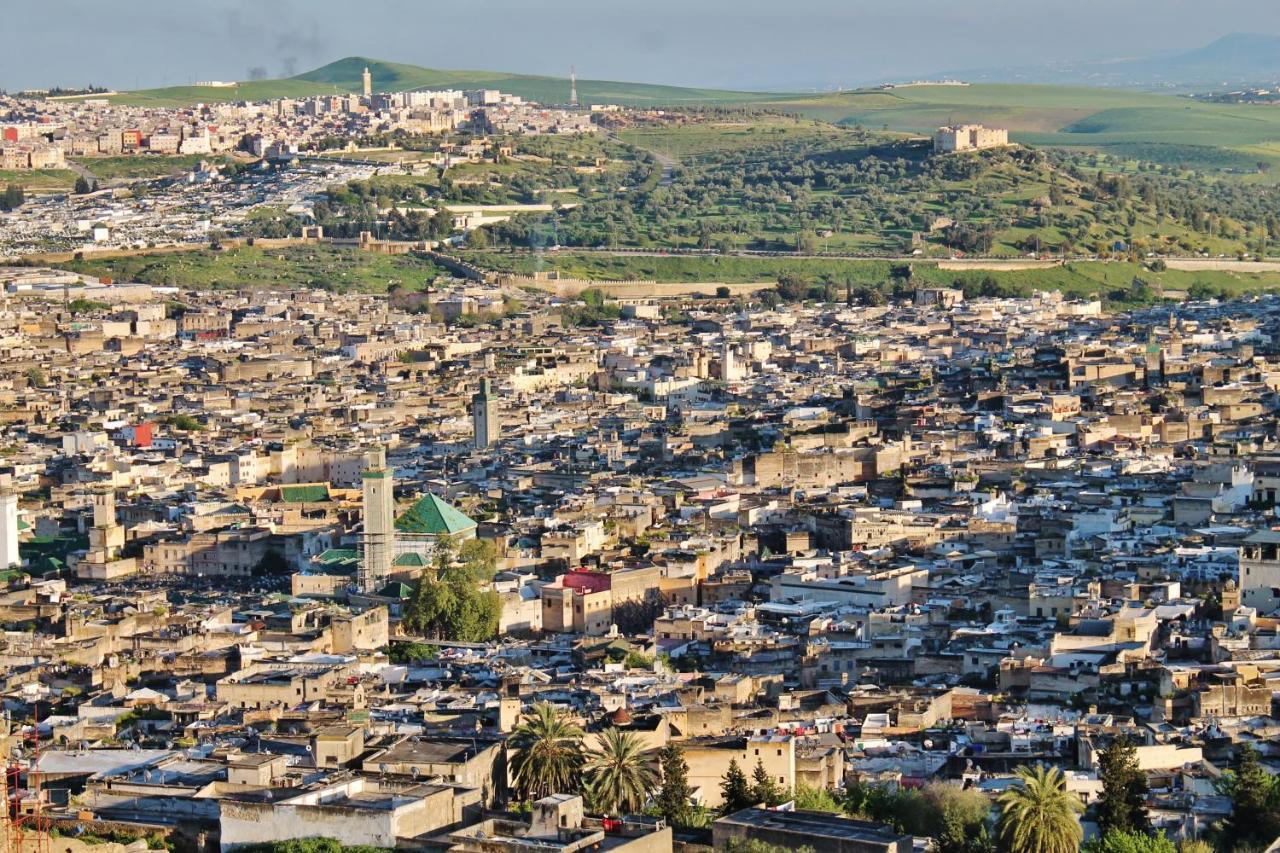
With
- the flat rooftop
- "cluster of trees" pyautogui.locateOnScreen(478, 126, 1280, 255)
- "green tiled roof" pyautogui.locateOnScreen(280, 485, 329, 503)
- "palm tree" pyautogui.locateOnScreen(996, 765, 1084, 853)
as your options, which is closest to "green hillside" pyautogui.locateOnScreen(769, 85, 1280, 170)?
"cluster of trees" pyautogui.locateOnScreen(478, 126, 1280, 255)

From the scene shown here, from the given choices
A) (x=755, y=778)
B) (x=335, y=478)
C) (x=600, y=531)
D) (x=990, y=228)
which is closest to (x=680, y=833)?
(x=755, y=778)

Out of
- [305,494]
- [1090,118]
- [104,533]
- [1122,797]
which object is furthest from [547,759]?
[1090,118]

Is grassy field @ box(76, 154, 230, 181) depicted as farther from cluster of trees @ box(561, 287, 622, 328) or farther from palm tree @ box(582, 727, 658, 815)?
palm tree @ box(582, 727, 658, 815)

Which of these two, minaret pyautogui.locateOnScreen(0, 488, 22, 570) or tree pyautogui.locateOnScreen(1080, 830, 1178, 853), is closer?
tree pyautogui.locateOnScreen(1080, 830, 1178, 853)

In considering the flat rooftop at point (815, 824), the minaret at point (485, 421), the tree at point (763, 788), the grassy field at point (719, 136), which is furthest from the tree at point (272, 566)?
the grassy field at point (719, 136)

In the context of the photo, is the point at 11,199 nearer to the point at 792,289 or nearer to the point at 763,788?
the point at 792,289

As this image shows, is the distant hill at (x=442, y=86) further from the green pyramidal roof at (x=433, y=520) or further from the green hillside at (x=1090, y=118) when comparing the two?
the green pyramidal roof at (x=433, y=520)
